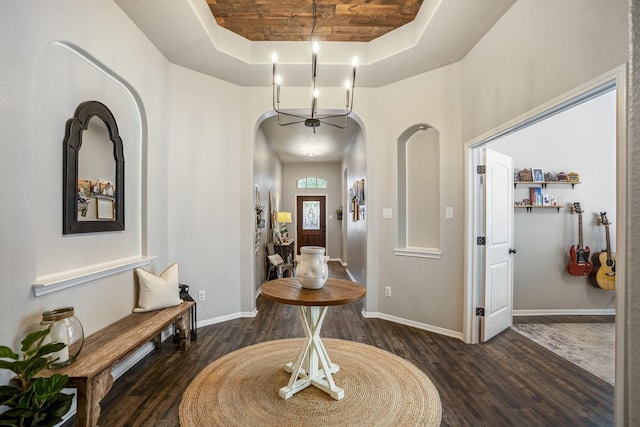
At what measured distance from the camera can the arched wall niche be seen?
3.70 m

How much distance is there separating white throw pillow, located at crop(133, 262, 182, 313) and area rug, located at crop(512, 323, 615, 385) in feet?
11.8

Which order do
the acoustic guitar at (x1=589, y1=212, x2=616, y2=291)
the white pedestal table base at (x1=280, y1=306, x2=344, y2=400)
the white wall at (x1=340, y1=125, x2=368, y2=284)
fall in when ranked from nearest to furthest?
the white pedestal table base at (x1=280, y1=306, x2=344, y2=400)
the acoustic guitar at (x1=589, y1=212, x2=616, y2=291)
the white wall at (x1=340, y1=125, x2=368, y2=284)

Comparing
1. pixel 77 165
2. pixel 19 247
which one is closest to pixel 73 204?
pixel 77 165

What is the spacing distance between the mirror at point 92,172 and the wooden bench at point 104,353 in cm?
74

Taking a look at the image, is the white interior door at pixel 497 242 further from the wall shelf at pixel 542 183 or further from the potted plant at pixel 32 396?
the potted plant at pixel 32 396

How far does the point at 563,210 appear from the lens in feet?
13.1

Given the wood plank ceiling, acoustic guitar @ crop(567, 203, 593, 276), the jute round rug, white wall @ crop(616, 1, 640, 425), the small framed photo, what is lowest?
the jute round rug

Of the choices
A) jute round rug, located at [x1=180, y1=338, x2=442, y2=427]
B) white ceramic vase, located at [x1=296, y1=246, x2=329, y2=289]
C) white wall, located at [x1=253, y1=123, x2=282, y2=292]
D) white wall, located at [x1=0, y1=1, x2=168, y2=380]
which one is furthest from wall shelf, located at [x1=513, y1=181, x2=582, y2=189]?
white wall, located at [x1=0, y1=1, x2=168, y2=380]

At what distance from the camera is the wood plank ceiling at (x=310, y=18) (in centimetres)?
287

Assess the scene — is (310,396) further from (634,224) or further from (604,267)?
(604,267)

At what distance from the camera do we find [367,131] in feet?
13.0

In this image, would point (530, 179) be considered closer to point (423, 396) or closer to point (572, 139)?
point (572, 139)

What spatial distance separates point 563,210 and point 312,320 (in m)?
3.70

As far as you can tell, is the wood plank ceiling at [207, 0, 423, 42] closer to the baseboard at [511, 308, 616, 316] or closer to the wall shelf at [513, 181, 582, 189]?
the wall shelf at [513, 181, 582, 189]
